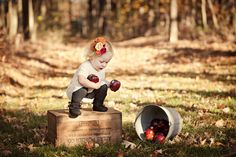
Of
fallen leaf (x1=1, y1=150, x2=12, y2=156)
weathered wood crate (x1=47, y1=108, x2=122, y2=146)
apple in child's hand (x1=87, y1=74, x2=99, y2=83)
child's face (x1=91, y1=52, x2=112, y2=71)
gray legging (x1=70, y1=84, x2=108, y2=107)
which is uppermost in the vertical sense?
child's face (x1=91, y1=52, x2=112, y2=71)

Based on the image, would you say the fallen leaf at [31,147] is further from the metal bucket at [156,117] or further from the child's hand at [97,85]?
the metal bucket at [156,117]

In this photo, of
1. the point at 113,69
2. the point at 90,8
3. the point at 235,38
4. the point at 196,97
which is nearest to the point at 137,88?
the point at 196,97

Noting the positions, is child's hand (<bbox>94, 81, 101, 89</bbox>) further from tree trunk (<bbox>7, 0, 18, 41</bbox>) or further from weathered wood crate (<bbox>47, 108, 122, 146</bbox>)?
tree trunk (<bbox>7, 0, 18, 41</bbox>)

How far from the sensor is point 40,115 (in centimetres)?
Result: 825

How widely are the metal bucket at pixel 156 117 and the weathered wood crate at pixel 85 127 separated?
1.46ft

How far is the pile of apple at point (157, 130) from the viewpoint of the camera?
19.6 ft

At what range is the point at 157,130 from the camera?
6.39 m

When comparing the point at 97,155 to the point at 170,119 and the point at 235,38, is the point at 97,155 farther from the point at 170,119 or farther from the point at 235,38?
the point at 235,38

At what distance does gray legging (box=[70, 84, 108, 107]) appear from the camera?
590 cm

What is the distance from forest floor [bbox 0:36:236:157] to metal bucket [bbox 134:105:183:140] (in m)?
0.14

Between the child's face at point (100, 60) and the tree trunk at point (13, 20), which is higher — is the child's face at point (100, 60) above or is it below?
below

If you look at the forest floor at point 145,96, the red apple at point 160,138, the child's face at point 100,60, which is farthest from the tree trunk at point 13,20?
the red apple at point 160,138

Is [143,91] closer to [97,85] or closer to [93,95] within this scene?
[93,95]

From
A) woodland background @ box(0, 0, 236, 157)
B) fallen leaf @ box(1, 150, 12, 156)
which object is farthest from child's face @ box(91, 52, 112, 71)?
fallen leaf @ box(1, 150, 12, 156)
